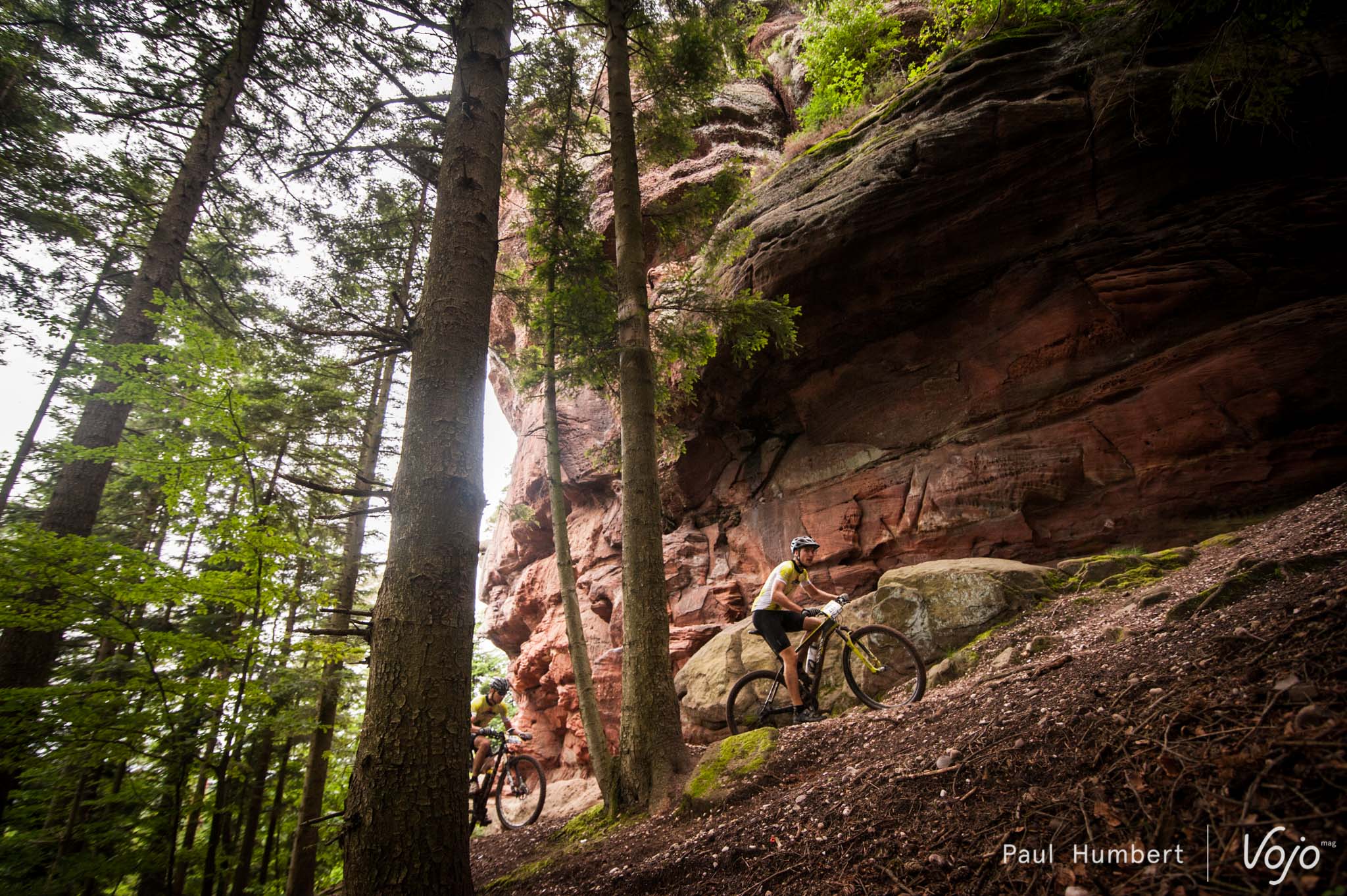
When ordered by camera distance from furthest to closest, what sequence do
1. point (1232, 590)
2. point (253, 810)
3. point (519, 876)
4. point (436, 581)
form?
point (253, 810)
point (519, 876)
point (1232, 590)
point (436, 581)

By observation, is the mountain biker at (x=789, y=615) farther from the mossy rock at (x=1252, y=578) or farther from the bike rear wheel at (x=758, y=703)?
the mossy rock at (x=1252, y=578)

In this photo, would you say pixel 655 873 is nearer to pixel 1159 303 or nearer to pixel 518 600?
pixel 1159 303

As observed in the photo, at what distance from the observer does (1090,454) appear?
28.2 feet

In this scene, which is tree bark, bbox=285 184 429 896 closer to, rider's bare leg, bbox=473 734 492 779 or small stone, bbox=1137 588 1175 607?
rider's bare leg, bbox=473 734 492 779

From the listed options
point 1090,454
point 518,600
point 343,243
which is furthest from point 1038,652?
point 518,600

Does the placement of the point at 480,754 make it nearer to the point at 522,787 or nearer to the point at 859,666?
the point at 522,787

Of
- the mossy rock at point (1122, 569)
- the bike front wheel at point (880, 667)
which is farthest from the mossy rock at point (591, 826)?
the mossy rock at point (1122, 569)

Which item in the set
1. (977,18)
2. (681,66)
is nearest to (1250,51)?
(681,66)

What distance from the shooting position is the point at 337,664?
7.79 metres

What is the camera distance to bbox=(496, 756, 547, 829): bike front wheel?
8.28 meters

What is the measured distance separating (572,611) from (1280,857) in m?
6.65

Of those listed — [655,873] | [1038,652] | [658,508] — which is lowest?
[655,873]

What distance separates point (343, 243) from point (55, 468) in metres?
8.96

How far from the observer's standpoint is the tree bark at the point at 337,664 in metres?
7.27
